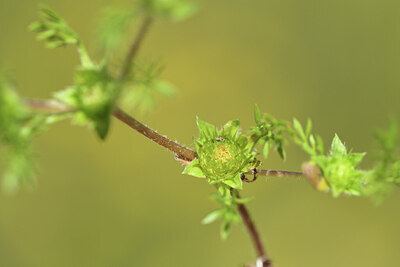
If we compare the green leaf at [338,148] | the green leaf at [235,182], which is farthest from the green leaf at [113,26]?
the green leaf at [338,148]

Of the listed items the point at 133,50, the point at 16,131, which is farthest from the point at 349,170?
the point at 16,131

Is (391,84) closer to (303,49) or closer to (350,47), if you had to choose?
(350,47)

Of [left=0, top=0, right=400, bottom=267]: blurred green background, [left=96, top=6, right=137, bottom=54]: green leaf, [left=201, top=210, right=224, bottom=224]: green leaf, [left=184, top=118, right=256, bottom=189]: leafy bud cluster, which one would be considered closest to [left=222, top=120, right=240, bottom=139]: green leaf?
[left=184, top=118, right=256, bottom=189]: leafy bud cluster

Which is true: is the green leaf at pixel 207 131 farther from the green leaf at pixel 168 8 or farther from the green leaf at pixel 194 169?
the green leaf at pixel 168 8

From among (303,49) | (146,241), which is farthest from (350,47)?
(146,241)

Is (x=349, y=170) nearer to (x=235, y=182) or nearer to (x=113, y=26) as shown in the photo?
(x=235, y=182)

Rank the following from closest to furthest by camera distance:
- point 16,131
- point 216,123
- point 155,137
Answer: point 16,131 → point 155,137 → point 216,123

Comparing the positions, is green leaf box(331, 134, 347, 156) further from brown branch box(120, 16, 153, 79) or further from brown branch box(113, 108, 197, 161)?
brown branch box(120, 16, 153, 79)
